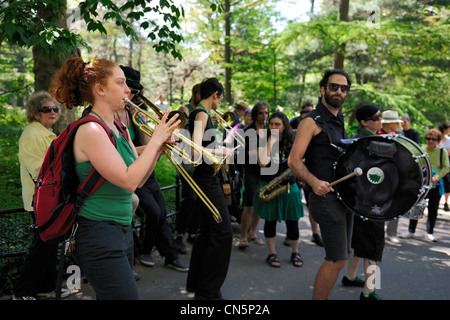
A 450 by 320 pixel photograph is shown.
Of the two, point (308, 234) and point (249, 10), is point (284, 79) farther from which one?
point (308, 234)

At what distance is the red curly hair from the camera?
2076 millimetres

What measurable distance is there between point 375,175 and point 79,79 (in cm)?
248

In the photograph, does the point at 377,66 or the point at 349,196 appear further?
the point at 377,66

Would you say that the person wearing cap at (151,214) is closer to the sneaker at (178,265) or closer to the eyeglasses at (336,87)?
the sneaker at (178,265)

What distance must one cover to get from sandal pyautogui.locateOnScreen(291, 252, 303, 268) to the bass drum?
74.1 inches

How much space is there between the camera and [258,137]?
530cm

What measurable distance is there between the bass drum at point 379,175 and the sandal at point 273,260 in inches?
75.6

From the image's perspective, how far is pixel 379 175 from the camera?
3191 millimetres

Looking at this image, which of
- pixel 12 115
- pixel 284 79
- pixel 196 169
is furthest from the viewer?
pixel 12 115

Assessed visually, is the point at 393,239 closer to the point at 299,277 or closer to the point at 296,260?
the point at 296,260

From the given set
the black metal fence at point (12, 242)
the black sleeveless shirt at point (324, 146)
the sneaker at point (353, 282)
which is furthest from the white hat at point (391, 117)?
the black metal fence at point (12, 242)

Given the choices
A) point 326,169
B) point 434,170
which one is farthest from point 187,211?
point 434,170
